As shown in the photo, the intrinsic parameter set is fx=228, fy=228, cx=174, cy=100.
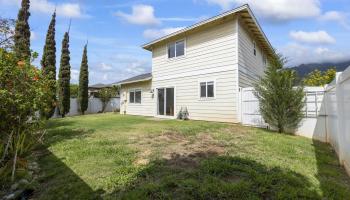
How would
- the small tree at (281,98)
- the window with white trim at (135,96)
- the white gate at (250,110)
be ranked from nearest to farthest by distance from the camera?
1. the small tree at (281,98)
2. the white gate at (250,110)
3. the window with white trim at (135,96)

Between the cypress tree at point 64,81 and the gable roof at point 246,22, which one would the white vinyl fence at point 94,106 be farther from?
the gable roof at point 246,22

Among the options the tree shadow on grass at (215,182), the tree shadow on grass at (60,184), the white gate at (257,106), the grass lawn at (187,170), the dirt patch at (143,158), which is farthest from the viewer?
the white gate at (257,106)

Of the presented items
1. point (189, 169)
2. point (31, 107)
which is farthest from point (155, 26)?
point (189, 169)

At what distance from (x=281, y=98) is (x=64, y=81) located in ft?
58.5

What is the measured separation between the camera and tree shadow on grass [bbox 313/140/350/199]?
11.9ft

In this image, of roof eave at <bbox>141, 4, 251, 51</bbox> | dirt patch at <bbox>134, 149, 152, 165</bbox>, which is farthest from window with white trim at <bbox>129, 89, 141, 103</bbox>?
dirt patch at <bbox>134, 149, 152, 165</bbox>

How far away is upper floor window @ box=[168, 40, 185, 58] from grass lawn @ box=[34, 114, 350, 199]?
8.52 meters

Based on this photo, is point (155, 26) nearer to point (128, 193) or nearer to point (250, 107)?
point (250, 107)

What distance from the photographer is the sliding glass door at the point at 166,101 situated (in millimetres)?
14797

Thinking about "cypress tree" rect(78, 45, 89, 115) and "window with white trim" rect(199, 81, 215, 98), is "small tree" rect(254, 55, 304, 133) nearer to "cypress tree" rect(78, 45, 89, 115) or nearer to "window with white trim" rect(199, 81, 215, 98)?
"window with white trim" rect(199, 81, 215, 98)

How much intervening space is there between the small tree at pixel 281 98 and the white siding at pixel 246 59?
2366mm

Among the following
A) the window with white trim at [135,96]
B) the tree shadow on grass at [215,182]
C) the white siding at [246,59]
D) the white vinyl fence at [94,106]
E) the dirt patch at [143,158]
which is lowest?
the tree shadow on grass at [215,182]

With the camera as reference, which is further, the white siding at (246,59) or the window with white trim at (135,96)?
the window with white trim at (135,96)

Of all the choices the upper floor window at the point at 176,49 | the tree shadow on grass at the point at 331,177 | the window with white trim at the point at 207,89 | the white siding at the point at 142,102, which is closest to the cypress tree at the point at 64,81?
the white siding at the point at 142,102
